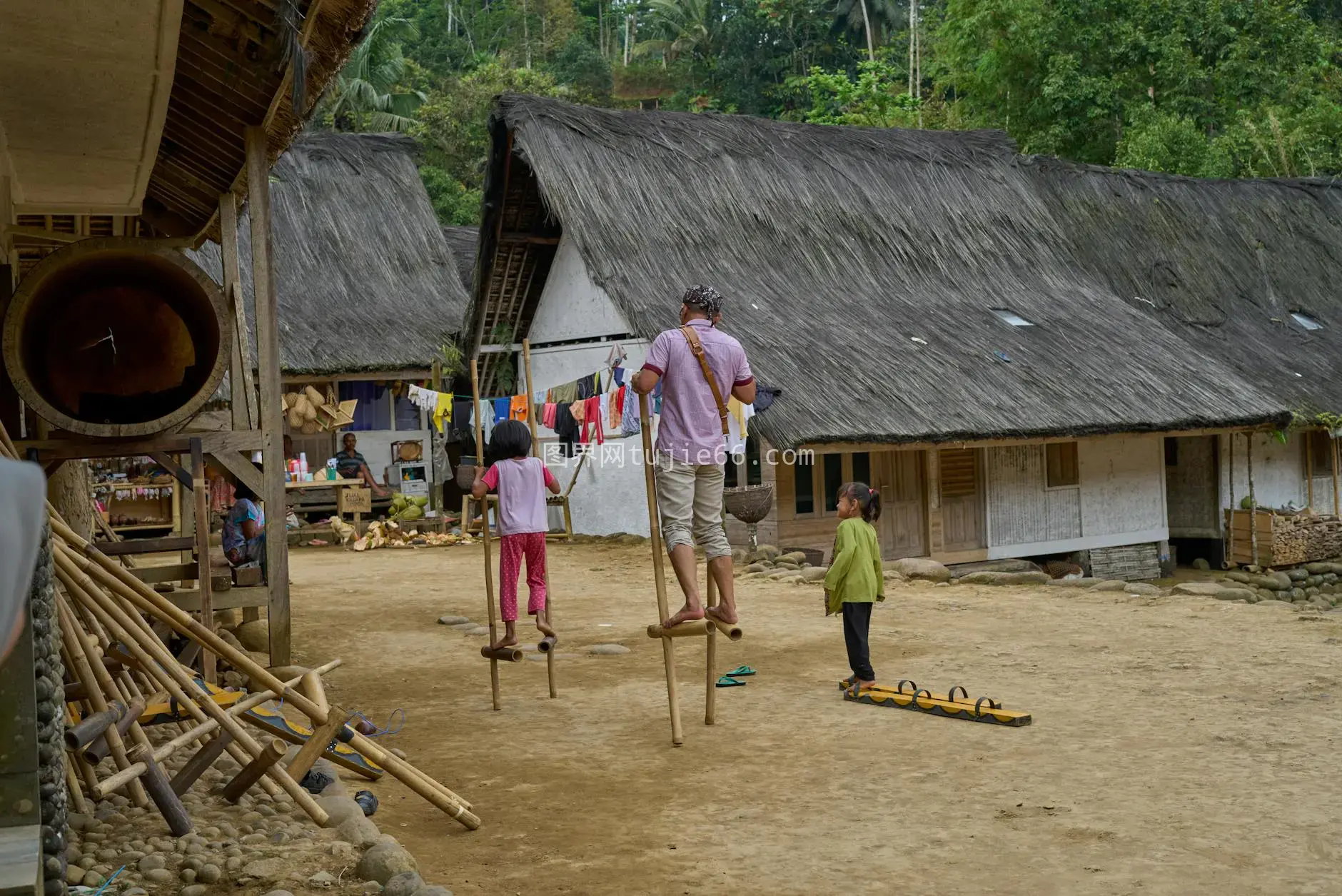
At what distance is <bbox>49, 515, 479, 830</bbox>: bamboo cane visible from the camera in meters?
4.97

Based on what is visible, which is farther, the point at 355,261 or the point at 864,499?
the point at 355,261

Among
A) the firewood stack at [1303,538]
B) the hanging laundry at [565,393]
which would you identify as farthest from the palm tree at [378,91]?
the firewood stack at [1303,538]

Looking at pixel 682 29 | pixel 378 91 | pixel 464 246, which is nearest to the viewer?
pixel 464 246

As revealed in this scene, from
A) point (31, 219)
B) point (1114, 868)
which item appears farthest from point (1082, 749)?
point (31, 219)

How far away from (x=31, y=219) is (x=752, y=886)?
336 inches

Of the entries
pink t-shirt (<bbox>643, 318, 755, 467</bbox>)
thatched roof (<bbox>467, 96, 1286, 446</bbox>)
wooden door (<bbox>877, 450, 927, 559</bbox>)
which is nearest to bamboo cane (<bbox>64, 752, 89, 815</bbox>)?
pink t-shirt (<bbox>643, 318, 755, 467</bbox>)

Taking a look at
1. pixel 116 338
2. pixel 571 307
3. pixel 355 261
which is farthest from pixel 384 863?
pixel 355 261

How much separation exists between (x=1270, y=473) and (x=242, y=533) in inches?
631

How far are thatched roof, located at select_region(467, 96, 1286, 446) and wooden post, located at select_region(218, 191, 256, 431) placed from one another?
639 centimetres

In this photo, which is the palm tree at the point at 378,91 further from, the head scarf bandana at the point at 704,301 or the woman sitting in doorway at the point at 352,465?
the head scarf bandana at the point at 704,301

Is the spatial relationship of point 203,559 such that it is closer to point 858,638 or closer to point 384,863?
point 384,863

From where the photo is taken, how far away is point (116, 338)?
28.8 ft

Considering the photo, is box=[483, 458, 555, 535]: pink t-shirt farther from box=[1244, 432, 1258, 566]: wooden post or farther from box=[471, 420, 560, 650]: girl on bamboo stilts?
box=[1244, 432, 1258, 566]: wooden post

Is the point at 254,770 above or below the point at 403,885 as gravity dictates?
above
